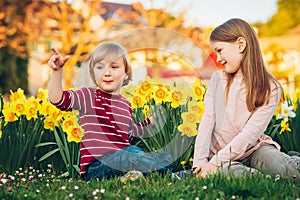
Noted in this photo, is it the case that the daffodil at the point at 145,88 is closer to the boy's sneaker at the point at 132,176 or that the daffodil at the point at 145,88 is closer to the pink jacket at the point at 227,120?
the pink jacket at the point at 227,120

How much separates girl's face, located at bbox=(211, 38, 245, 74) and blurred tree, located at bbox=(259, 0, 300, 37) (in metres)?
20.9

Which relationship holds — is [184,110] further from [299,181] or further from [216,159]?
[299,181]

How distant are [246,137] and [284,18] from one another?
71.1 feet

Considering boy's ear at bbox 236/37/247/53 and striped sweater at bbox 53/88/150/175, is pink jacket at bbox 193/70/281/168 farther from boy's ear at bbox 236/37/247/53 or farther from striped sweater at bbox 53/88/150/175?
striped sweater at bbox 53/88/150/175

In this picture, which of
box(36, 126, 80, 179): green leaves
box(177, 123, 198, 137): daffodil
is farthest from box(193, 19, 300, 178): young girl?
box(36, 126, 80, 179): green leaves

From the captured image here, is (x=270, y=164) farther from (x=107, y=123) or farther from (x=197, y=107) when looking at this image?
(x=107, y=123)

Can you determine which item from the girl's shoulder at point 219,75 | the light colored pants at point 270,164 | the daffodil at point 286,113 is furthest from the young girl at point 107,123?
the daffodil at point 286,113

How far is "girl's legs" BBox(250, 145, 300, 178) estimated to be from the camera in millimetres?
2498

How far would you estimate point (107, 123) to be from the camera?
2.67 metres

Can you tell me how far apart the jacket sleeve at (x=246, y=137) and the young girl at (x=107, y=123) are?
30 centimetres

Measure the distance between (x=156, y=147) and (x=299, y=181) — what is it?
34.0 inches

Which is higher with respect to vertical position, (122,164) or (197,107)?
(197,107)

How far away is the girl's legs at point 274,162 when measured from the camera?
98.4 inches

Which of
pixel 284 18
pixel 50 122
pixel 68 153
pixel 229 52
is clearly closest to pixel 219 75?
pixel 229 52
